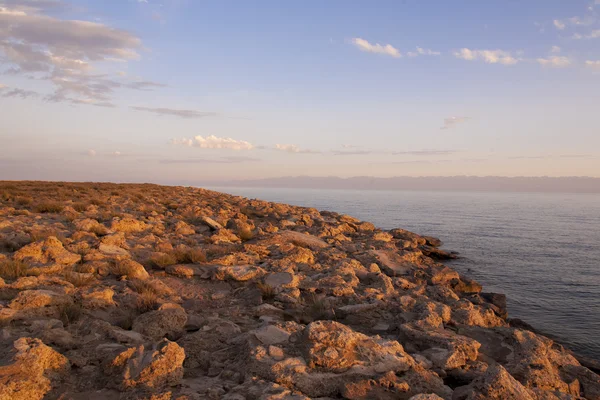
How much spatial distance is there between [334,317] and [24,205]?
15.9 m

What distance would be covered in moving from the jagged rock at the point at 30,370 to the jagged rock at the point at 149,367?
55 cm

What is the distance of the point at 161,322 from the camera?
552 centimetres

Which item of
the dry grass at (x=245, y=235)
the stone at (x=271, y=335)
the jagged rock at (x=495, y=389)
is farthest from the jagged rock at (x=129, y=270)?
the jagged rock at (x=495, y=389)

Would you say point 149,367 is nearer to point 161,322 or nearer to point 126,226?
point 161,322

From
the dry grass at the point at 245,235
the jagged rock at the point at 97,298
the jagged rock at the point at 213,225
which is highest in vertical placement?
the jagged rock at the point at 213,225

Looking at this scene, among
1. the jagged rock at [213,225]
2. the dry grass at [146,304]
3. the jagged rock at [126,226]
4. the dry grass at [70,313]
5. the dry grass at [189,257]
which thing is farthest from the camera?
the jagged rock at [213,225]

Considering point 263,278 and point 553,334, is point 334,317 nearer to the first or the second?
point 263,278

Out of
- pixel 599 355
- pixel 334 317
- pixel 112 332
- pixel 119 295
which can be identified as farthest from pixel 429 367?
pixel 599 355

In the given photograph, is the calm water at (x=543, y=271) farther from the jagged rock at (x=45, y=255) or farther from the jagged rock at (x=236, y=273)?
the jagged rock at (x=45, y=255)

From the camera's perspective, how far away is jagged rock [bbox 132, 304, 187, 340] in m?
5.38

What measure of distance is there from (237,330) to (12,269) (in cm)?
455

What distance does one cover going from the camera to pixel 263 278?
8.46 metres

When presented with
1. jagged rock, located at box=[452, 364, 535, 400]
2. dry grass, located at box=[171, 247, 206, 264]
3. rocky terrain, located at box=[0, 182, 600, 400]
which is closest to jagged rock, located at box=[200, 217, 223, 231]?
rocky terrain, located at box=[0, 182, 600, 400]

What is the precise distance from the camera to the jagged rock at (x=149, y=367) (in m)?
4.02
